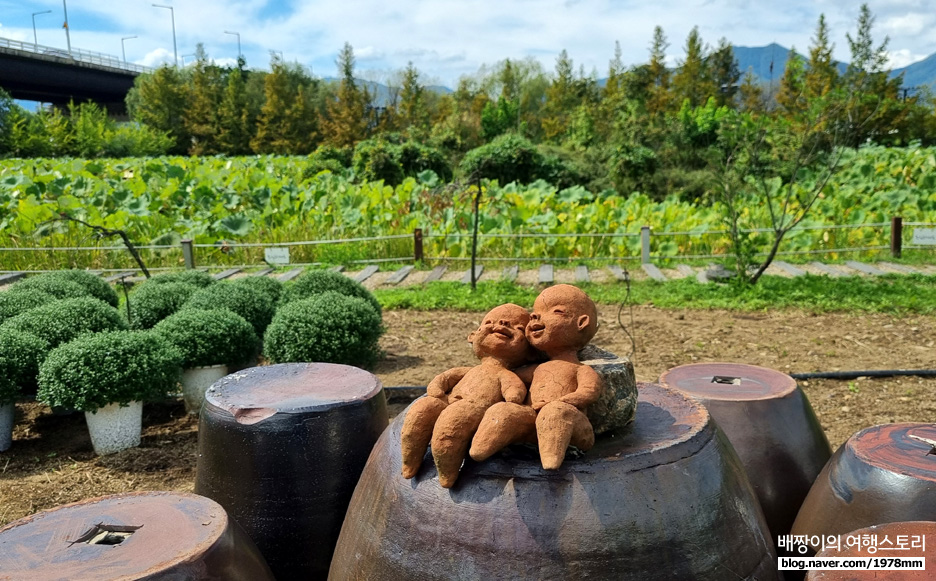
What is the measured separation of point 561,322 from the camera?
2029 mm

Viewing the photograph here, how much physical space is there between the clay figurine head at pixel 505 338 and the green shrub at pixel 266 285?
5165 millimetres

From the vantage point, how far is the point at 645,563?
68.1 inches

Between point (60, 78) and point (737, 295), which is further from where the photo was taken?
point (60, 78)

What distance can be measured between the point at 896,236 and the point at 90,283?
11.1 m

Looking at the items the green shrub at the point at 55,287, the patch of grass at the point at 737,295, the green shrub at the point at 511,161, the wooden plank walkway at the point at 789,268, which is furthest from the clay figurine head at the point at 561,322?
the green shrub at the point at 511,161


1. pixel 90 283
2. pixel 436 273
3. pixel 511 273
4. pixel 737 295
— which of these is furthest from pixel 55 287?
pixel 737 295

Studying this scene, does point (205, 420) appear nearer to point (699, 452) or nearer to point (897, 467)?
point (699, 452)

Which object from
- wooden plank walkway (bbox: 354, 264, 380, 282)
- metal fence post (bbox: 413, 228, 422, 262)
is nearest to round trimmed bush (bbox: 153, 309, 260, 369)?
wooden plank walkway (bbox: 354, 264, 380, 282)

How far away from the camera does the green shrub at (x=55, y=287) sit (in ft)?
22.1

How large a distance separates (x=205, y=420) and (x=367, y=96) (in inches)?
1556

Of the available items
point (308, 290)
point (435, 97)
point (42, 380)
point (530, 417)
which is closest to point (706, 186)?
point (308, 290)

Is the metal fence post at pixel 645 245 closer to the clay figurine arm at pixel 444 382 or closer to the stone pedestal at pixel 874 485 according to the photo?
the stone pedestal at pixel 874 485

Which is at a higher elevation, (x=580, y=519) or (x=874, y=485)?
(x=580, y=519)

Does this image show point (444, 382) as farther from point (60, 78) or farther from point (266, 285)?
point (60, 78)
